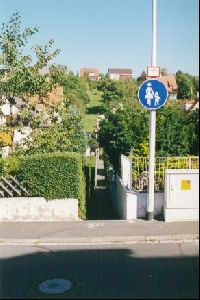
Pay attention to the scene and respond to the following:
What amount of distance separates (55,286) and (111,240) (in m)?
2.70

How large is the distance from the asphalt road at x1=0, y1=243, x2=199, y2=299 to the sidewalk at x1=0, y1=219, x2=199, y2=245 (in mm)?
342

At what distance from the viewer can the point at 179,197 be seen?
10.5 metres

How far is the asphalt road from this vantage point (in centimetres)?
650

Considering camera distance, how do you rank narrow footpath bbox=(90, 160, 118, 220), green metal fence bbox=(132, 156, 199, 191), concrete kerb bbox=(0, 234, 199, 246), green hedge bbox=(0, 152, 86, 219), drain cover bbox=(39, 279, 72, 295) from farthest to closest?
narrow footpath bbox=(90, 160, 118, 220) → green metal fence bbox=(132, 156, 199, 191) → green hedge bbox=(0, 152, 86, 219) → concrete kerb bbox=(0, 234, 199, 246) → drain cover bbox=(39, 279, 72, 295)

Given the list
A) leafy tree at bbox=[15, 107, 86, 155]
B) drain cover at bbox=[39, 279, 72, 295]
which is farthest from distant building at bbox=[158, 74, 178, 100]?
drain cover at bbox=[39, 279, 72, 295]

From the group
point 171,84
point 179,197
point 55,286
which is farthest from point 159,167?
point 171,84

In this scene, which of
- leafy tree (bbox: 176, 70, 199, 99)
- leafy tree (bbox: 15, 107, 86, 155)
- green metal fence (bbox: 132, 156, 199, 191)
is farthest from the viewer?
leafy tree (bbox: 176, 70, 199, 99)

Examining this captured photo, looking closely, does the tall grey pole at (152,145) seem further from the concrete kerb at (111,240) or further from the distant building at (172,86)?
the distant building at (172,86)

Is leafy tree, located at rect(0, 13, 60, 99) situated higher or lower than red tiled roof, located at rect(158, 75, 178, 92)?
lower

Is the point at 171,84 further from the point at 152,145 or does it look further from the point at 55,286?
the point at 55,286

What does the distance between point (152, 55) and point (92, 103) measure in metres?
83.2

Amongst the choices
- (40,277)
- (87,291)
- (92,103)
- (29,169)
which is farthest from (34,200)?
(92,103)

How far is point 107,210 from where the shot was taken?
15.1m

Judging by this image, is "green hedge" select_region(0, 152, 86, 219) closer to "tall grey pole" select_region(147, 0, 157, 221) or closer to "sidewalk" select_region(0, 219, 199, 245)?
"sidewalk" select_region(0, 219, 199, 245)
